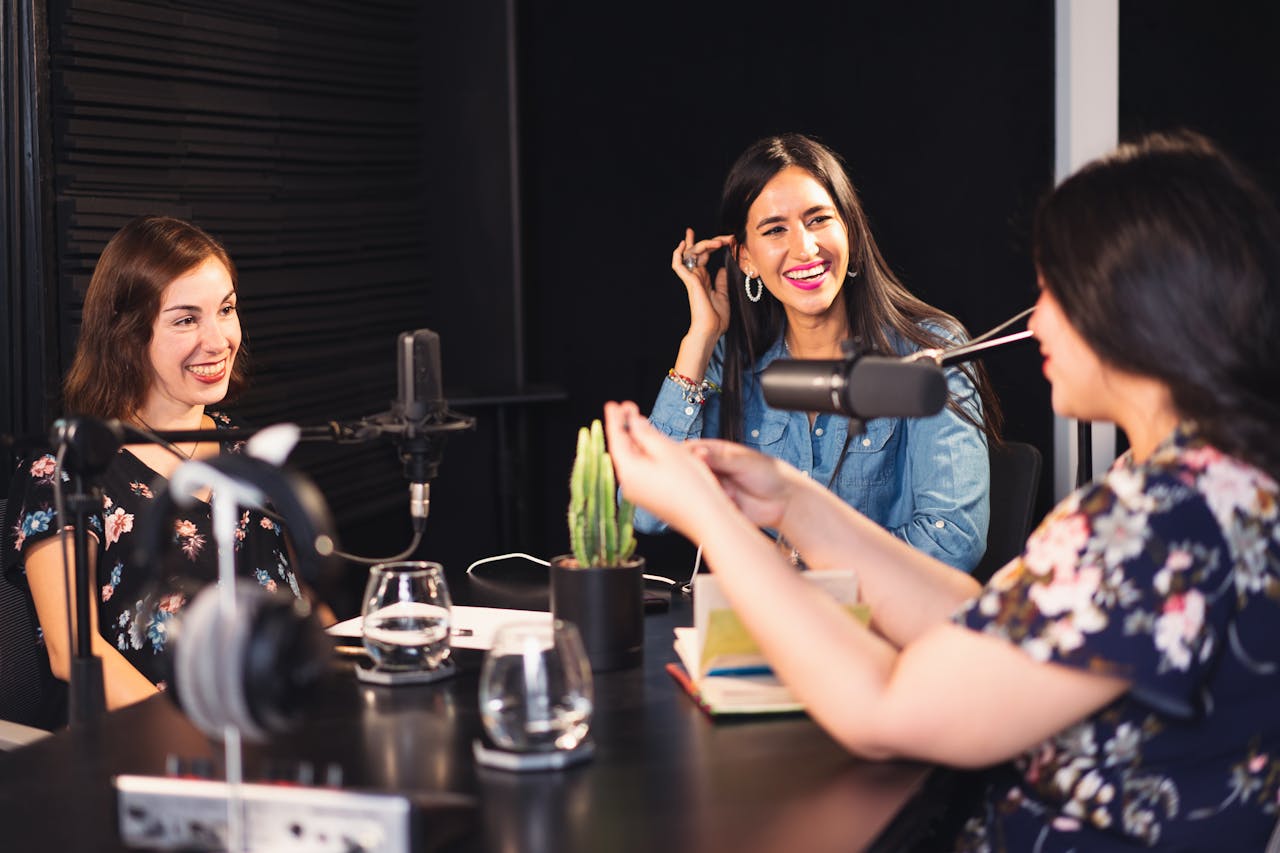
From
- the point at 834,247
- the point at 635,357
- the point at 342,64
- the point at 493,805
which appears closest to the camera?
the point at 493,805

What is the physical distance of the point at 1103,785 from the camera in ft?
4.62

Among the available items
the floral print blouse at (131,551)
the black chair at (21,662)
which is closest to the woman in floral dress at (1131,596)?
the floral print blouse at (131,551)

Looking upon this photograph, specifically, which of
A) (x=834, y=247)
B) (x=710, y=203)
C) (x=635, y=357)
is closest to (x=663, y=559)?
(x=635, y=357)

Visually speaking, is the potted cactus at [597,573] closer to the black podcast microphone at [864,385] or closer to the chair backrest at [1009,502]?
the black podcast microphone at [864,385]

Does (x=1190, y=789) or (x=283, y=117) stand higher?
(x=283, y=117)

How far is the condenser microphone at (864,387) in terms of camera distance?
1548 mm

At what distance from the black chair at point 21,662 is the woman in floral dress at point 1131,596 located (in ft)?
4.35

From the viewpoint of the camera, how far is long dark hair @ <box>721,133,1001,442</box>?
2.96 meters

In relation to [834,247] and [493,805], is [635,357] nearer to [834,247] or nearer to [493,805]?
[834,247]

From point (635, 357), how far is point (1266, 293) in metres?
3.00

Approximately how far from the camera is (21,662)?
7.55ft

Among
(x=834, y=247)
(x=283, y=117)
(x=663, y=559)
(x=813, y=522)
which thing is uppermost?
(x=283, y=117)

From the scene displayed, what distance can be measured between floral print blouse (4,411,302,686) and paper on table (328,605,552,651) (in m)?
0.36

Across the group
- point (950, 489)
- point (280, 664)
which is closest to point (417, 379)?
point (280, 664)
